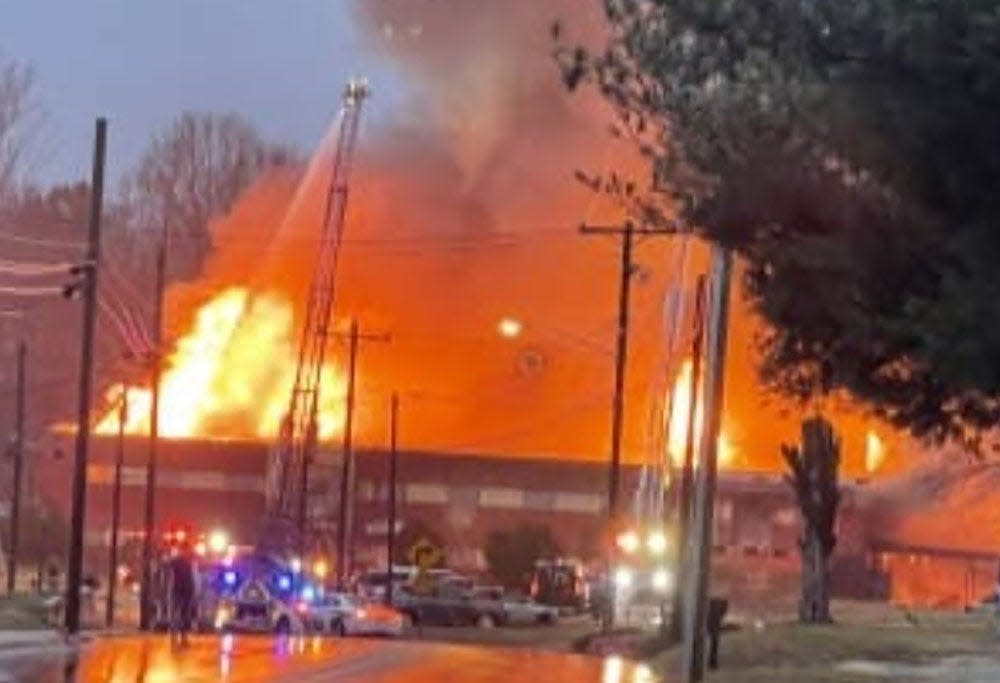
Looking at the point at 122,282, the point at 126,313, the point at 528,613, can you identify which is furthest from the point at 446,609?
the point at 122,282

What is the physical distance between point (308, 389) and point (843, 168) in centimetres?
7496

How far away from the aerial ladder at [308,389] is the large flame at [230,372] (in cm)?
398

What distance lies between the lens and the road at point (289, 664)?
32.2m

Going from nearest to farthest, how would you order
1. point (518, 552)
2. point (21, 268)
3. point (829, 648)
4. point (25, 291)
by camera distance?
point (829, 648) → point (518, 552) → point (21, 268) → point (25, 291)

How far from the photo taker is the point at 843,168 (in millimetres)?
17031

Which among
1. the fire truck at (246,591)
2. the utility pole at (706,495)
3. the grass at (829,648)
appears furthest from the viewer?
the fire truck at (246,591)

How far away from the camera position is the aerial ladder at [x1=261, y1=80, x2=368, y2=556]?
77188 mm

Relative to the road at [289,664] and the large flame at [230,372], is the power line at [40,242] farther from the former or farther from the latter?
the road at [289,664]

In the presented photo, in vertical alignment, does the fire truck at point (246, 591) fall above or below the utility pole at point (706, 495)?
below

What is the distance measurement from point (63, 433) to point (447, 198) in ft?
69.9

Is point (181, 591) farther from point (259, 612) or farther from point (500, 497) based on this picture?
point (500, 497)

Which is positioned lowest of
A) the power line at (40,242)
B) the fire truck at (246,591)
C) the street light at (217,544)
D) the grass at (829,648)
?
the fire truck at (246,591)

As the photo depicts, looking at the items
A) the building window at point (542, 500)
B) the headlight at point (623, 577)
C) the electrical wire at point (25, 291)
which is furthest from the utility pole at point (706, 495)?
the electrical wire at point (25, 291)

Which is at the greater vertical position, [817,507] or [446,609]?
[817,507]
